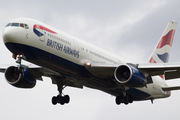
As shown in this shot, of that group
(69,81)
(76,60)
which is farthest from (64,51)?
(69,81)

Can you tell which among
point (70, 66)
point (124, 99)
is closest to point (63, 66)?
point (70, 66)

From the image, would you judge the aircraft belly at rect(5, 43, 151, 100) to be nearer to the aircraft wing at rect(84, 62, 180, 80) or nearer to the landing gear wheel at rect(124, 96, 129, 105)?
the aircraft wing at rect(84, 62, 180, 80)

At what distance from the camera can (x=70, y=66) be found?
92.4 ft

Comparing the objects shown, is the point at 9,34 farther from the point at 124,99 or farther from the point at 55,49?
the point at 124,99

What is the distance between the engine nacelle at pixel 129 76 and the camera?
2842 centimetres

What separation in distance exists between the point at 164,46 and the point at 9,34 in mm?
24697

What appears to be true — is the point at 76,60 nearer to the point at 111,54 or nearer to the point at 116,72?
the point at 116,72

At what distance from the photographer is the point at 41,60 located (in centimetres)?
2692

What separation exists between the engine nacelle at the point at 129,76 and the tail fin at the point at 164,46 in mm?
13016

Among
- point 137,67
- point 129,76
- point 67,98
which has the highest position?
point 137,67

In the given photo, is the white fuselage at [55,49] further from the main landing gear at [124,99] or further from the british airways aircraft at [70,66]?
the main landing gear at [124,99]

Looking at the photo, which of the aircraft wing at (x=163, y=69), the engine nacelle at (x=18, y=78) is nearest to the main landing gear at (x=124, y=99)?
the aircraft wing at (x=163, y=69)

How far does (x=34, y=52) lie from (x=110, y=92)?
11.5 m

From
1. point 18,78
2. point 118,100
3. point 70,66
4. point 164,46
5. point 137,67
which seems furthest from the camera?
point 164,46
